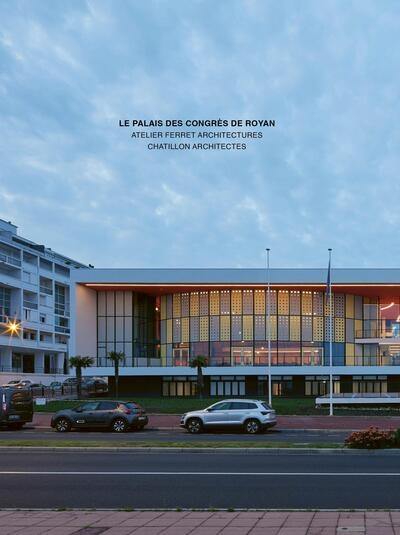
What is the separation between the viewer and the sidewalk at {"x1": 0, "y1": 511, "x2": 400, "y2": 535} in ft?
28.8

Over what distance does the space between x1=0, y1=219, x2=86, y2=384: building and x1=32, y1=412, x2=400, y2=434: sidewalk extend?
157 ft

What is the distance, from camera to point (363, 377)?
62.2 meters

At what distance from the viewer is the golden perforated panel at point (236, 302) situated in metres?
64.8

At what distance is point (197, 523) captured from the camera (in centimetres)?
930

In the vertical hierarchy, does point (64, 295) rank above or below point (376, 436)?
above

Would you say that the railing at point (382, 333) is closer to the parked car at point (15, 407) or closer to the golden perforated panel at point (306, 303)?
the golden perforated panel at point (306, 303)

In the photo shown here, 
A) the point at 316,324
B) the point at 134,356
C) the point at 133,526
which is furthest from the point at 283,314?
the point at 133,526

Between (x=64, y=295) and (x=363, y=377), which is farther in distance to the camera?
(x=64, y=295)

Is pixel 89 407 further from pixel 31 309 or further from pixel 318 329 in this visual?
pixel 31 309

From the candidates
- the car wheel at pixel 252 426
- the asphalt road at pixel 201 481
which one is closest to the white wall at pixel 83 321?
the car wheel at pixel 252 426

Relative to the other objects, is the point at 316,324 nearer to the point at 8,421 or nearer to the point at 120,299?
the point at 120,299

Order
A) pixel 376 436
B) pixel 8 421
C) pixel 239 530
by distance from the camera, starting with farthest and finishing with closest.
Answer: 1. pixel 8 421
2. pixel 376 436
3. pixel 239 530

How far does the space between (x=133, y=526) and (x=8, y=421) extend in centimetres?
→ 2583

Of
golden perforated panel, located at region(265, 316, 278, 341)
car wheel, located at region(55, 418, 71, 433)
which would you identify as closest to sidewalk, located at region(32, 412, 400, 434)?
car wheel, located at region(55, 418, 71, 433)
